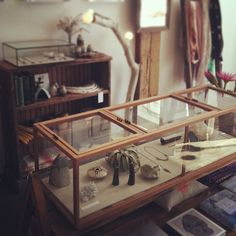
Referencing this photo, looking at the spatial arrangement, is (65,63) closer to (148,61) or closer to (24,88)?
(24,88)

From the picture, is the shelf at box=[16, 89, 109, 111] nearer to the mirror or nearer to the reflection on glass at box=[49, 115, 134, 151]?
the mirror

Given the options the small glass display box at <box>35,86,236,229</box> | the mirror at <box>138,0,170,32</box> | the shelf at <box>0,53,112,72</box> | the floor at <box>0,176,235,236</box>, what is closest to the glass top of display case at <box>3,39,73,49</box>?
the shelf at <box>0,53,112,72</box>

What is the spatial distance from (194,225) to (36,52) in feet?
6.47

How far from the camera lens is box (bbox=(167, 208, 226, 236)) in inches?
61.6

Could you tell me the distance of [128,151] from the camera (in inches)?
68.6

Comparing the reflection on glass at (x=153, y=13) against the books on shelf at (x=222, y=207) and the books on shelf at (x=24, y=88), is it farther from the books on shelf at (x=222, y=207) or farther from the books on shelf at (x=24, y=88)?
the books on shelf at (x=222, y=207)

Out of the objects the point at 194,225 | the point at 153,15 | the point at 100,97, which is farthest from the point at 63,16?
the point at 194,225

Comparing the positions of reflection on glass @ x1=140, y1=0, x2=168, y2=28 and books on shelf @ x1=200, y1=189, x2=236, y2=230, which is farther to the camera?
reflection on glass @ x1=140, y1=0, x2=168, y2=28

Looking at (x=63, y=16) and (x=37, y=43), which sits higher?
(x=63, y=16)

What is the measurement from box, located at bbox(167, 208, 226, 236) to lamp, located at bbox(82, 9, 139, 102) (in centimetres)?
190

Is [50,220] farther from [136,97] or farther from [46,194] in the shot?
[136,97]

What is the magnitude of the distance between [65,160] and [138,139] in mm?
342

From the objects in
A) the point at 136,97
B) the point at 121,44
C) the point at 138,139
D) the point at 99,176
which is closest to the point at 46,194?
the point at 99,176

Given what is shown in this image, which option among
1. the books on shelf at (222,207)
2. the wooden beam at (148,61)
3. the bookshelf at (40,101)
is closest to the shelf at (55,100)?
the bookshelf at (40,101)
